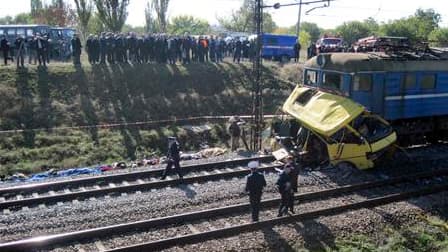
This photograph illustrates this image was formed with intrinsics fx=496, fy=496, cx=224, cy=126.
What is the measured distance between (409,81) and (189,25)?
66.4 metres

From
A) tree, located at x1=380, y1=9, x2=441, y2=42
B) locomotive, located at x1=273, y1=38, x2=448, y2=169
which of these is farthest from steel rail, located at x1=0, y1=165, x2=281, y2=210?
tree, located at x1=380, y1=9, x2=441, y2=42

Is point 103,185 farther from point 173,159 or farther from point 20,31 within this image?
point 20,31

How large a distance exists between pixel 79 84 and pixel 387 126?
50.7 ft

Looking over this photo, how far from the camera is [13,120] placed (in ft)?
67.6

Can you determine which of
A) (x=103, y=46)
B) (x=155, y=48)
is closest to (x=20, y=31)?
(x=103, y=46)

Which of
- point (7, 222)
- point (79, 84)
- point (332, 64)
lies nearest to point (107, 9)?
point (79, 84)

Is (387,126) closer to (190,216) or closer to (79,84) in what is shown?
(190,216)

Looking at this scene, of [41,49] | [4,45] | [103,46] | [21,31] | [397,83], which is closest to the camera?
[397,83]

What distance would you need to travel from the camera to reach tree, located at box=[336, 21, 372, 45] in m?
59.7

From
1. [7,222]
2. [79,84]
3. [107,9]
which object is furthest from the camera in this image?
[107,9]

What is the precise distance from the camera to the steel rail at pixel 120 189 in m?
11.8

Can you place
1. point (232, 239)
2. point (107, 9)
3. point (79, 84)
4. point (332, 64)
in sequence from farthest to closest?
point (107, 9), point (79, 84), point (332, 64), point (232, 239)

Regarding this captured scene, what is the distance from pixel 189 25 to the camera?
79.6m

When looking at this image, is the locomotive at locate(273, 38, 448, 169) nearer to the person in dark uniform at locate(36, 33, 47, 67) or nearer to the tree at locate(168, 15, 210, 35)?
the person in dark uniform at locate(36, 33, 47, 67)
